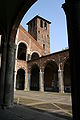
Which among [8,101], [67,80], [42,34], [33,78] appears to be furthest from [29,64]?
[8,101]

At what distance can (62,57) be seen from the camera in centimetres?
1638

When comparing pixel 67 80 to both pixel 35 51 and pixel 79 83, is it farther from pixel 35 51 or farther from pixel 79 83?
pixel 79 83

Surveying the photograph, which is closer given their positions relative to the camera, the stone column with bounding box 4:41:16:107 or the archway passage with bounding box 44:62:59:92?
the stone column with bounding box 4:41:16:107

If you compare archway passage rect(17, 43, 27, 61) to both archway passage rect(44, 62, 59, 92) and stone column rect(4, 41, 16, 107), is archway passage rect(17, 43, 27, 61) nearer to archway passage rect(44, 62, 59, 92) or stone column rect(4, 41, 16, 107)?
archway passage rect(44, 62, 59, 92)

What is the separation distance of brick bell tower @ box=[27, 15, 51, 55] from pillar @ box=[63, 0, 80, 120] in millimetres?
31819

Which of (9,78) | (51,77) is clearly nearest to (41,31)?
(51,77)

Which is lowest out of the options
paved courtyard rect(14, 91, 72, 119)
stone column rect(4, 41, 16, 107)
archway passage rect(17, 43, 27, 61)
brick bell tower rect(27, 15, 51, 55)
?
paved courtyard rect(14, 91, 72, 119)

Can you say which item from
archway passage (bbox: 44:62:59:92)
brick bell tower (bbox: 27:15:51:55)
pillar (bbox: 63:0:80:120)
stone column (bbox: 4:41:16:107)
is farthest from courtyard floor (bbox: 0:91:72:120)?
brick bell tower (bbox: 27:15:51:55)

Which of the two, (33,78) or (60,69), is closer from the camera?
(60,69)

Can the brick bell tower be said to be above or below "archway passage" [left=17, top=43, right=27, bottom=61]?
above

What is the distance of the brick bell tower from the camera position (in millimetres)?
34500

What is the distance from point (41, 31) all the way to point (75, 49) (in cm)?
3460

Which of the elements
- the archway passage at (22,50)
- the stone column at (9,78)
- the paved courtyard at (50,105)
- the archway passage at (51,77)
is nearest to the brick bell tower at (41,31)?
the archway passage at (22,50)

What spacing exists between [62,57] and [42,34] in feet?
68.8
